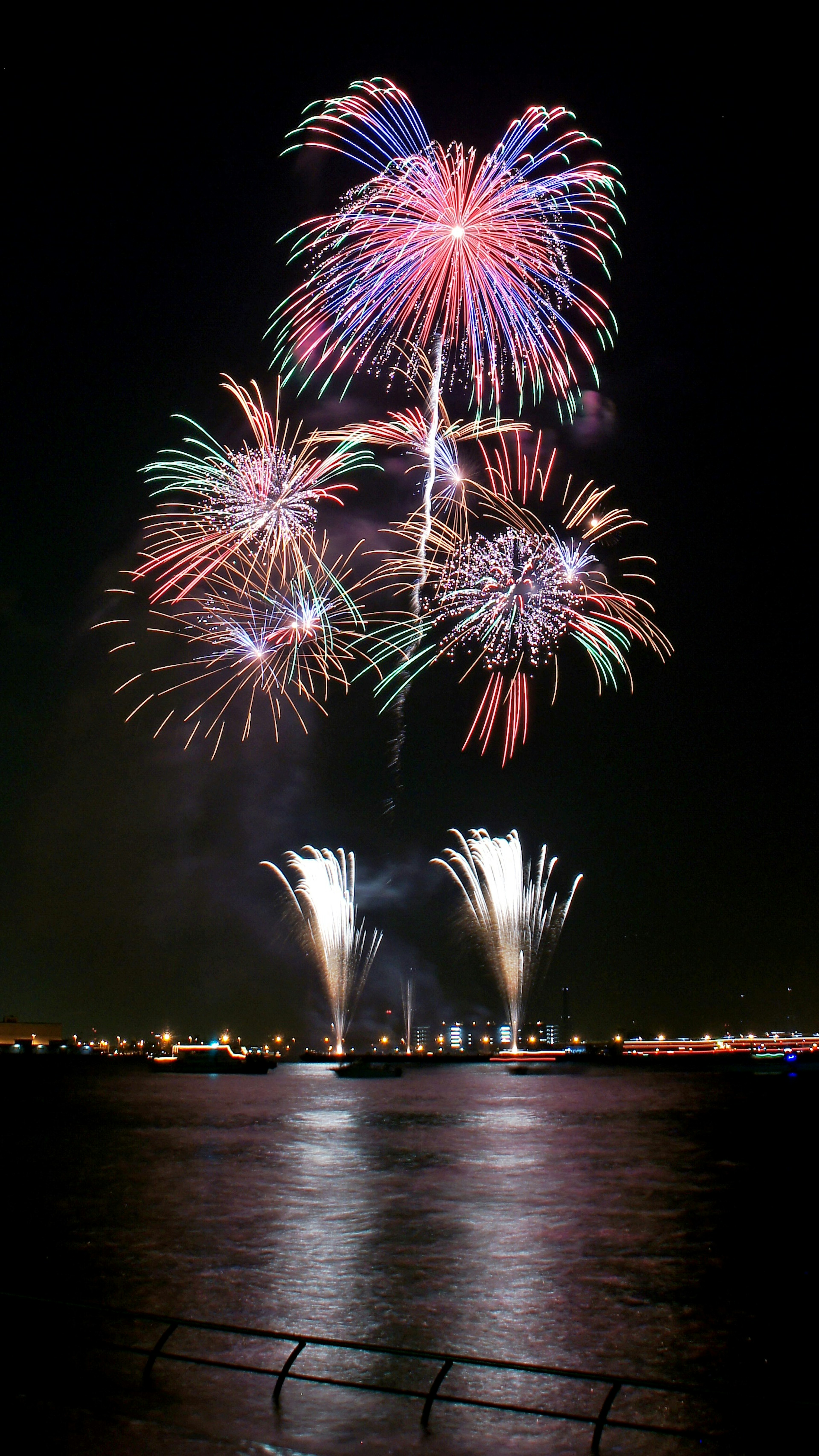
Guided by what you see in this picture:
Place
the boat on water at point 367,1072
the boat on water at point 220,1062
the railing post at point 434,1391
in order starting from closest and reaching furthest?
the railing post at point 434,1391 → the boat on water at point 367,1072 → the boat on water at point 220,1062

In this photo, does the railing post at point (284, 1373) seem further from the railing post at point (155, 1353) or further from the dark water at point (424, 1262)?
the railing post at point (155, 1353)

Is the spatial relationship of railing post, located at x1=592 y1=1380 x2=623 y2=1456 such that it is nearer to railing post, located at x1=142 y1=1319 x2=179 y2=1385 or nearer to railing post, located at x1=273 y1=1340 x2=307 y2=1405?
railing post, located at x1=273 y1=1340 x2=307 y2=1405

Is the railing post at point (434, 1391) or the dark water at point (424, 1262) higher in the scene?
the railing post at point (434, 1391)

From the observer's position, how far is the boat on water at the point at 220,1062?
160625 mm

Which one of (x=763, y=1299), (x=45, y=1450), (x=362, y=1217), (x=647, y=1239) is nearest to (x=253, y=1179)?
(x=362, y=1217)

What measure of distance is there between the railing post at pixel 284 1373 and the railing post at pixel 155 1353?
1105 mm

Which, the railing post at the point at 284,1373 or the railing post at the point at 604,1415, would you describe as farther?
the railing post at the point at 284,1373

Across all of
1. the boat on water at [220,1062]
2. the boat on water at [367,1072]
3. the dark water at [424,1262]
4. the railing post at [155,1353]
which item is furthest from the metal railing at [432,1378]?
the boat on water at [220,1062]

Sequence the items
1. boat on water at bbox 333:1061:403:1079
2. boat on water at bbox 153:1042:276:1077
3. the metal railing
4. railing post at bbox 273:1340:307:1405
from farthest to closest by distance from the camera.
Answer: boat on water at bbox 153:1042:276:1077 < boat on water at bbox 333:1061:403:1079 < railing post at bbox 273:1340:307:1405 < the metal railing

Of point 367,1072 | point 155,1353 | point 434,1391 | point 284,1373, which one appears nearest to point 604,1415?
point 434,1391

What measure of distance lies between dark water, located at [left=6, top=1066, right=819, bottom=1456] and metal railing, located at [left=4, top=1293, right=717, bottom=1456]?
266mm

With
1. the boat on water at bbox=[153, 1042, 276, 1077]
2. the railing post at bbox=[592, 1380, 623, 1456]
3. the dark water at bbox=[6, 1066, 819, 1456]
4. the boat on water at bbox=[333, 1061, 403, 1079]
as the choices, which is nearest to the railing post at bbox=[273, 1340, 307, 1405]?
the dark water at bbox=[6, 1066, 819, 1456]

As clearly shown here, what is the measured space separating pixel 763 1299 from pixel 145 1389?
12767mm

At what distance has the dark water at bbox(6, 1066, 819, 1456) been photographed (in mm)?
10938
